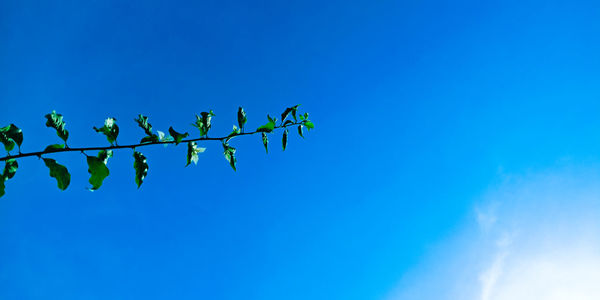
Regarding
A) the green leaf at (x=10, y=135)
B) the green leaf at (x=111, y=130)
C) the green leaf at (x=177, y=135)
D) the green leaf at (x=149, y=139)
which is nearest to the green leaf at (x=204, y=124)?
the green leaf at (x=177, y=135)

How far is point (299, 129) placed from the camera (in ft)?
13.1

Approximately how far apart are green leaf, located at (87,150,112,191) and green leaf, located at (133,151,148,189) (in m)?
0.19

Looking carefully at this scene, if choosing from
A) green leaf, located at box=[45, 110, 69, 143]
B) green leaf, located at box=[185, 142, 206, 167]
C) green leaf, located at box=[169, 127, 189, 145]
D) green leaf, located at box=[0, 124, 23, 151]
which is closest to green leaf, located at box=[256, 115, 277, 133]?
green leaf, located at box=[185, 142, 206, 167]

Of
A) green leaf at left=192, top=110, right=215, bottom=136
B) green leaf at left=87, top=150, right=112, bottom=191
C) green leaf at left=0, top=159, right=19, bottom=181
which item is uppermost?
green leaf at left=192, top=110, right=215, bottom=136

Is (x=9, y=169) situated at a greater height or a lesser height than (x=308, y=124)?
lesser

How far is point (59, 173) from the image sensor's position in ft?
8.24

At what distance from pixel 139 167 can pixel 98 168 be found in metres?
0.33

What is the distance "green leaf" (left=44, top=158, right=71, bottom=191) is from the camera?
243 centimetres

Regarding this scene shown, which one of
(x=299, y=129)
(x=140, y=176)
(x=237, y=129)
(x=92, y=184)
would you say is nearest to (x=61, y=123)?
(x=92, y=184)

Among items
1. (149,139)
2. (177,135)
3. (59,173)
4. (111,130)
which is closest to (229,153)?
(177,135)

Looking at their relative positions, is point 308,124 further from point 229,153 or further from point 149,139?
point 149,139

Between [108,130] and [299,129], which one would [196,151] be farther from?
[299,129]

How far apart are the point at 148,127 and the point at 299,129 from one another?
1672 millimetres

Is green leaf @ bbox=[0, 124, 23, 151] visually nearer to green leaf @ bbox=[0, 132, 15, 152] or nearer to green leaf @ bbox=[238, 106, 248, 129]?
green leaf @ bbox=[0, 132, 15, 152]
